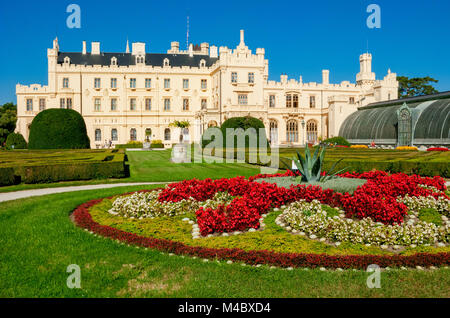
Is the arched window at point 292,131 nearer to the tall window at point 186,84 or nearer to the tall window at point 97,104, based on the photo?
the tall window at point 186,84

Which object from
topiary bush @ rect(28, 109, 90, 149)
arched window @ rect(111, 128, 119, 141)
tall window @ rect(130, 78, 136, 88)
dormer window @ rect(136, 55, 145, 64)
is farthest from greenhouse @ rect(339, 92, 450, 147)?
arched window @ rect(111, 128, 119, 141)

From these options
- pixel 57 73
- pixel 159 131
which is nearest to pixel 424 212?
pixel 159 131

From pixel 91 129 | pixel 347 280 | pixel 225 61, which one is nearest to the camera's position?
pixel 347 280

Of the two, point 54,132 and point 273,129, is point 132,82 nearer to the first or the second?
point 273,129

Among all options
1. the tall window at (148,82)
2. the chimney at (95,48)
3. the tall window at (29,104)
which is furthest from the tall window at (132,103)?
the tall window at (29,104)

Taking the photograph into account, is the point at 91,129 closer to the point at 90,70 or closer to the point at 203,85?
the point at 90,70

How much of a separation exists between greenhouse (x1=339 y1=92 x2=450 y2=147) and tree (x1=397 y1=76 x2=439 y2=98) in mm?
26605

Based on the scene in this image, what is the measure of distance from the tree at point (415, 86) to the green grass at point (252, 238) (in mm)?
67341

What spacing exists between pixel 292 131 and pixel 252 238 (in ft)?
165

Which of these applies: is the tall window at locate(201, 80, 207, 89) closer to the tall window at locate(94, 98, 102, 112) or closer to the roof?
the roof

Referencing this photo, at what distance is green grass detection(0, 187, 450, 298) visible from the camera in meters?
4.95

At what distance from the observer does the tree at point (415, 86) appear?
6588 cm

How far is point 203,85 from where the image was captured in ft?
190

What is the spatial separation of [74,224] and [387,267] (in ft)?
21.6
